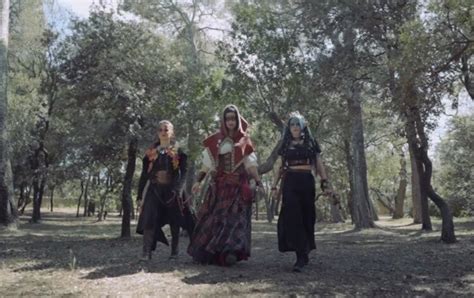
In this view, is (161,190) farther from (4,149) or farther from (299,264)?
(4,149)

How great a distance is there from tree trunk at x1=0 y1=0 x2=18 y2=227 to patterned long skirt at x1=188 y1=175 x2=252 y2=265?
9374 millimetres

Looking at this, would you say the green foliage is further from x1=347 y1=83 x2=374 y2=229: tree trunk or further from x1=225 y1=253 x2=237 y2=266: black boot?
x1=225 y1=253 x2=237 y2=266: black boot

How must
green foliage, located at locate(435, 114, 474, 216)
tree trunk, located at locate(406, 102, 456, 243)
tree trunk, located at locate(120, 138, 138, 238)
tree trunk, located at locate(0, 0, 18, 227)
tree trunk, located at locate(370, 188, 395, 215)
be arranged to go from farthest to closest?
tree trunk, located at locate(370, 188, 395, 215), green foliage, located at locate(435, 114, 474, 216), tree trunk, located at locate(0, 0, 18, 227), tree trunk, located at locate(120, 138, 138, 238), tree trunk, located at locate(406, 102, 456, 243)

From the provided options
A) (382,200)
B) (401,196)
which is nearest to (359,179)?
(401,196)

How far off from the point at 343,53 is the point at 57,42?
612 inches

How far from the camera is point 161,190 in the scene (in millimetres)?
6992

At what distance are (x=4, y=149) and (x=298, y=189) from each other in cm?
1053

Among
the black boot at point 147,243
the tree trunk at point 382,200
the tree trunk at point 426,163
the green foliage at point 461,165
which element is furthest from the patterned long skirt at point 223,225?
the tree trunk at point 382,200

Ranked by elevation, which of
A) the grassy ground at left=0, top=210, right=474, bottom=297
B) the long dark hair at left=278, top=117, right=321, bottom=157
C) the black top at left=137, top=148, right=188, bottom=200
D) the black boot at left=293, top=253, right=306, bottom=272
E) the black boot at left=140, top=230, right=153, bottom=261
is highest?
the long dark hair at left=278, top=117, right=321, bottom=157

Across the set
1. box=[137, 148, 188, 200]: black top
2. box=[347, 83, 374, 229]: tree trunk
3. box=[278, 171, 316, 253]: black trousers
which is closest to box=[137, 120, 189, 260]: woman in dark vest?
box=[137, 148, 188, 200]: black top

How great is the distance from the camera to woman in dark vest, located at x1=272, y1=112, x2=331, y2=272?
20.6 feet

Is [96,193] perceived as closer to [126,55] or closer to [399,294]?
[126,55]

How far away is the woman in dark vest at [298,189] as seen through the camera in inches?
247

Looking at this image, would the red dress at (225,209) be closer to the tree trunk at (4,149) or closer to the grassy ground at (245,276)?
the grassy ground at (245,276)
